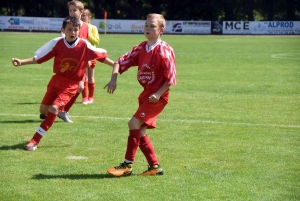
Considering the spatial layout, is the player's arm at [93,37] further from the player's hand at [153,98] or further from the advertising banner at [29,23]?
the advertising banner at [29,23]

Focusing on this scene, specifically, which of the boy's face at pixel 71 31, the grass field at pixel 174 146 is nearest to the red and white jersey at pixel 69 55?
A: the boy's face at pixel 71 31

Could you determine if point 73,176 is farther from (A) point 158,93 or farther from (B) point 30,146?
(B) point 30,146

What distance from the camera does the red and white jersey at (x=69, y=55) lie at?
848 cm

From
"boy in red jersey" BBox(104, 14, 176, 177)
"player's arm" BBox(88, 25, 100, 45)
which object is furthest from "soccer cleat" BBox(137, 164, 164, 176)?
"player's arm" BBox(88, 25, 100, 45)

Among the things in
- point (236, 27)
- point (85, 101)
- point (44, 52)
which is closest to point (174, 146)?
point (44, 52)

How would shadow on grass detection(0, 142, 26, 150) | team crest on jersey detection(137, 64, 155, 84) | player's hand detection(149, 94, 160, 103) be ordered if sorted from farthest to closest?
shadow on grass detection(0, 142, 26, 150) < team crest on jersey detection(137, 64, 155, 84) < player's hand detection(149, 94, 160, 103)

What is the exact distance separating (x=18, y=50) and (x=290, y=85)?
15499 millimetres

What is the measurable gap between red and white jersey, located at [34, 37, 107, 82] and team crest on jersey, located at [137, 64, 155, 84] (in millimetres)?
1818

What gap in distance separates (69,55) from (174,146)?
188 cm

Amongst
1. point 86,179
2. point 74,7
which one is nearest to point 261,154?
point 86,179

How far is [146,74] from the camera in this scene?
6.74 m

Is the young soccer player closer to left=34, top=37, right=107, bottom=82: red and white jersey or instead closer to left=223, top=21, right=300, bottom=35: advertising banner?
left=34, top=37, right=107, bottom=82: red and white jersey

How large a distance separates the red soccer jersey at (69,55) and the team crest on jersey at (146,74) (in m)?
1.82

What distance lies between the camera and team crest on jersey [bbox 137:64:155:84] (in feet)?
22.0
